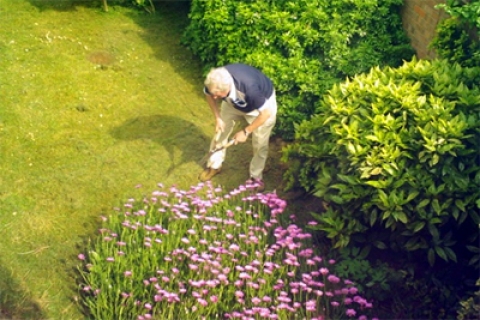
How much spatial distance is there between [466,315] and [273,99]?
2.88 metres

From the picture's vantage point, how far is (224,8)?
834 cm

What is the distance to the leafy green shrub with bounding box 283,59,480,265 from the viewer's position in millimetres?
5477

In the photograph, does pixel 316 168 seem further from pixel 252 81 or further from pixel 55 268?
pixel 55 268

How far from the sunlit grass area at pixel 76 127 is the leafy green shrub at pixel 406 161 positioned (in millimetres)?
1690

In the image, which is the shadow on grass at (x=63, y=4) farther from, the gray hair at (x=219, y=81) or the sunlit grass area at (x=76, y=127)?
the gray hair at (x=219, y=81)

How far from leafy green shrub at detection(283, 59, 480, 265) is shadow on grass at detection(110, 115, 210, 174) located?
1895 millimetres

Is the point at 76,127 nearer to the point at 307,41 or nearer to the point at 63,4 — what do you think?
the point at 307,41

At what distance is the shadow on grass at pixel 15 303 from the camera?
18.1 ft

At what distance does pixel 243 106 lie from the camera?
665 centimetres

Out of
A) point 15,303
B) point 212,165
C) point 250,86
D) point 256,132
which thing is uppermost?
point 250,86

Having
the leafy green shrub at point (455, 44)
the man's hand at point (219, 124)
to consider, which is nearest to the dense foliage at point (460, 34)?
the leafy green shrub at point (455, 44)

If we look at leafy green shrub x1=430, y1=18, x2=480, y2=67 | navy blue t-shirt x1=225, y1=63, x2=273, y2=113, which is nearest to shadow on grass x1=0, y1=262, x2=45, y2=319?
navy blue t-shirt x1=225, y1=63, x2=273, y2=113

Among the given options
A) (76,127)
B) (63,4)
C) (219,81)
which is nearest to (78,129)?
(76,127)

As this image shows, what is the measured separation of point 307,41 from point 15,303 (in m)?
4.51
